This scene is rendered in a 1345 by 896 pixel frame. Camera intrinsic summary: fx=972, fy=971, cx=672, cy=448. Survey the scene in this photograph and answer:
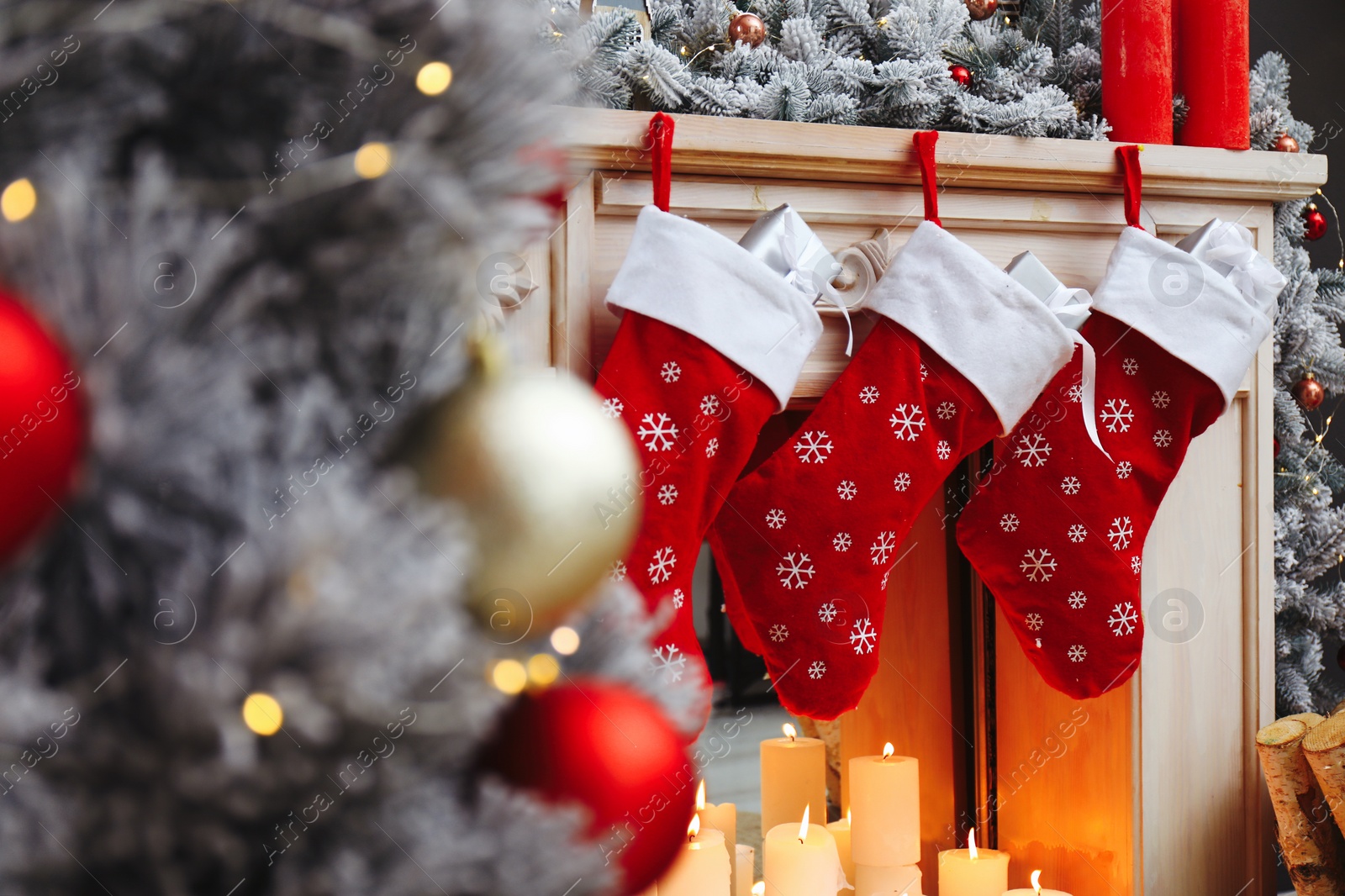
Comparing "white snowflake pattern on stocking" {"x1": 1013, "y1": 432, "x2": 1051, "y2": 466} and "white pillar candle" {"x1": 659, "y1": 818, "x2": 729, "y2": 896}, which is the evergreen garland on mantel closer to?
"white snowflake pattern on stocking" {"x1": 1013, "y1": 432, "x2": 1051, "y2": 466}

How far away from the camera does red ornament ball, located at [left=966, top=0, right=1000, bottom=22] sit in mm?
1383

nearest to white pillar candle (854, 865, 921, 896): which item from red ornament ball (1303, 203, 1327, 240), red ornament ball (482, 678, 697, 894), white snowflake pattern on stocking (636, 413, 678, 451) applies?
white snowflake pattern on stocking (636, 413, 678, 451)

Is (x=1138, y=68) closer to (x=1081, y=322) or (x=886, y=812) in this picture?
(x=1081, y=322)

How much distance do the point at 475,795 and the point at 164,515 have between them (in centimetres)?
18

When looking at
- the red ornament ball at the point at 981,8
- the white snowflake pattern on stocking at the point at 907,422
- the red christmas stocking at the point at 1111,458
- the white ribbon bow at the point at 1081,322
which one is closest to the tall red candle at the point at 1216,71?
the red christmas stocking at the point at 1111,458

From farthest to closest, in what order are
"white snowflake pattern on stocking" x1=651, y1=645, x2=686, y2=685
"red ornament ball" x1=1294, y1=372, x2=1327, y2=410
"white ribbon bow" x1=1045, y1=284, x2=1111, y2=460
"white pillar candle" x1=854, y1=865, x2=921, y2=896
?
"red ornament ball" x1=1294, y1=372, x2=1327, y2=410 < "white pillar candle" x1=854, y1=865, x2=921, y2=896 < "white ribbon bow" x1=1045, y1=284, x2=1111, y2=460 < "white snowflake pattern on stocking" x1=651, y1=645, x2=686, y2=685

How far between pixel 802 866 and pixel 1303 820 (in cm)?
66

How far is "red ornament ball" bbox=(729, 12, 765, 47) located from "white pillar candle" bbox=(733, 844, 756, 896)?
1.14 m

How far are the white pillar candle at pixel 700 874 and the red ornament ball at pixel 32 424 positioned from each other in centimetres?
98

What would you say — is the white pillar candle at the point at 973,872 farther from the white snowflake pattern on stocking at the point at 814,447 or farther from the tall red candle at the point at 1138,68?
the tall red candle at the point at 1138,68

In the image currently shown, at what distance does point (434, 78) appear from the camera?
1.44 feet

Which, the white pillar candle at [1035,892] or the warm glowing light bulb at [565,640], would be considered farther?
the white pillar candle at [1035,892]

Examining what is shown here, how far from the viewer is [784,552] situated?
109 cm

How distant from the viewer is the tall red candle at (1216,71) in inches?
51.4
